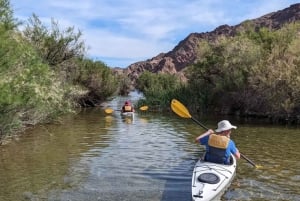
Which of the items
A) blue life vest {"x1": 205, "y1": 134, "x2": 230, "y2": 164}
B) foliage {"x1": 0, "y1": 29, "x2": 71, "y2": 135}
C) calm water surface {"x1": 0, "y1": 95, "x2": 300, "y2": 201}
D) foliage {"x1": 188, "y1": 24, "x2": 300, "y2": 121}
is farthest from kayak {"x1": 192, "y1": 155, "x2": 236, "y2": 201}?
foliage {"x1": 188, "y1": 24, "x2": 300, "y2": 121}

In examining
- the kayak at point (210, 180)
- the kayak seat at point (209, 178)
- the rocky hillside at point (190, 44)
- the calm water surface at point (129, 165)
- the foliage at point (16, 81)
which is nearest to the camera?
the kayak at point (210, 180)

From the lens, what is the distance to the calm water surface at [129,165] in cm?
1051

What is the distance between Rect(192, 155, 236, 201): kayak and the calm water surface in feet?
1.22

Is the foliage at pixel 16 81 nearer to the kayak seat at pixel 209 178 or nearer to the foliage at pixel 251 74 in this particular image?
the kayak seat at pixel 209 178

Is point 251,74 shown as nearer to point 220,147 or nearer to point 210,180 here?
point 220,147

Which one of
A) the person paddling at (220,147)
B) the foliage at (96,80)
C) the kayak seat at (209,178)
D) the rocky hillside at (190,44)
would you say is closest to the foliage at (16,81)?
the person paddling at (220,147)

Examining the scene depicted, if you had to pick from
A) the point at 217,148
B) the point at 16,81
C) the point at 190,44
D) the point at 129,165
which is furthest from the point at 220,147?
the point at 190,44

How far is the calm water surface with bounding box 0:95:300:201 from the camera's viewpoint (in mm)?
10508

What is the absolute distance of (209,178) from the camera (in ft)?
33.0

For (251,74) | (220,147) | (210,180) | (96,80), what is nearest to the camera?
(210,180)

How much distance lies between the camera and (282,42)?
3169cm

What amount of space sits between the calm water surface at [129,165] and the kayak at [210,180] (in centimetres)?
37

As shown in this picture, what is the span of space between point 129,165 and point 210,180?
4304 mm

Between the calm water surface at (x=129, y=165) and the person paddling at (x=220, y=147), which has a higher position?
the person paddling at (x=220, y=147)
